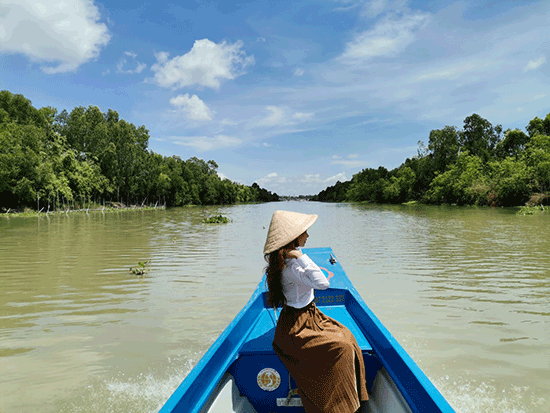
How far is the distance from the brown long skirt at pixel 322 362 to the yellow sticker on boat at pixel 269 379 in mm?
472

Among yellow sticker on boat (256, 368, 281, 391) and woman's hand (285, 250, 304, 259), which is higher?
woman's hand (285, 250, 304, 259)

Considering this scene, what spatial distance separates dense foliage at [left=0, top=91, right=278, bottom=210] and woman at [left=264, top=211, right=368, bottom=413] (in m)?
44.3

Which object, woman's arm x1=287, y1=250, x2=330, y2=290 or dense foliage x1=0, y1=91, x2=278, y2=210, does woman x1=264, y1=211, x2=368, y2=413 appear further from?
dense foliage x1=0, y1=91, x2=278, y2=210

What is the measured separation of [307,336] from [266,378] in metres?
0.80

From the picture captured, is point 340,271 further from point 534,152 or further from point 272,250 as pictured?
point 534,152

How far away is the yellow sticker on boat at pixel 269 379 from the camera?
2.98 metres

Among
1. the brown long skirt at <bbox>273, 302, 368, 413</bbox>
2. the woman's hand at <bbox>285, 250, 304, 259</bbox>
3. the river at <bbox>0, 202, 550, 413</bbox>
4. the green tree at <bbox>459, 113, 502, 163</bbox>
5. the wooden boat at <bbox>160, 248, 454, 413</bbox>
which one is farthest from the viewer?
the green tree at <bbox>459, 113, 502, 163</bbox>

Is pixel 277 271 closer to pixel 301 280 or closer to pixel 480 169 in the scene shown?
pixel 301 280

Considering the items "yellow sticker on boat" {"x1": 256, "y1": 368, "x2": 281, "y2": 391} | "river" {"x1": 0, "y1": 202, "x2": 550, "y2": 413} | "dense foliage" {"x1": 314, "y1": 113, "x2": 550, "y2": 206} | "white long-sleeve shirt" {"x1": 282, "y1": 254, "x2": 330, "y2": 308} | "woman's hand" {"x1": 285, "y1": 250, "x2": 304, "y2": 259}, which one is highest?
"dense foliage" {"x1": 314, "y1": 113, "x2": 550, "y2": 206}

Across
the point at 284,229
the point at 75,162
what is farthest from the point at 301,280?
the point at 75,162

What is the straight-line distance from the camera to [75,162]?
50.0 metres

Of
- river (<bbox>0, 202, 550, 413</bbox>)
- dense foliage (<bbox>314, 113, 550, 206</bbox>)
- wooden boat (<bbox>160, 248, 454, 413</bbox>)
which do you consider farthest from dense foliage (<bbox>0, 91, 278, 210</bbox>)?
dense foliage (<bbox>314, 113, 550, 206</bbox>)

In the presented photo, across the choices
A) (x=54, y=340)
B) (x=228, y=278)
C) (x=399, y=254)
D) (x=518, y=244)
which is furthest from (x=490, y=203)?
(x=54, y=340)

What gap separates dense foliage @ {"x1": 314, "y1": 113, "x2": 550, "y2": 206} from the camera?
44531mm
